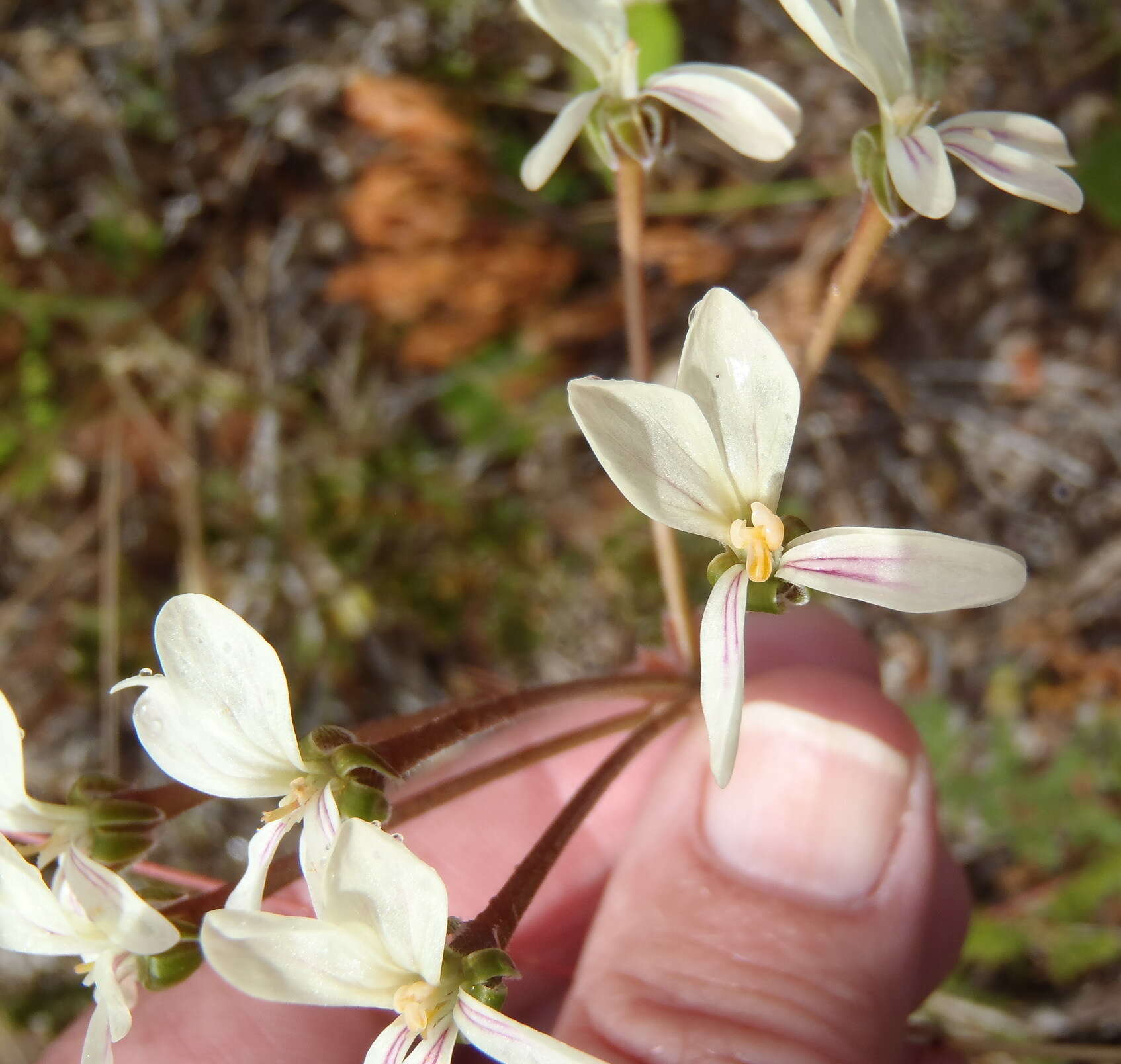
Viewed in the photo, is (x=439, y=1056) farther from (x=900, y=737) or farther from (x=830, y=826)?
(x=900, y=737)

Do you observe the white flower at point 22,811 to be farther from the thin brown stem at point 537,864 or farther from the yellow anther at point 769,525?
the yellow anther at point 769,525

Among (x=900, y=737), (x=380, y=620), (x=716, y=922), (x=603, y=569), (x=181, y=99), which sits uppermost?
(x=181, y=99)

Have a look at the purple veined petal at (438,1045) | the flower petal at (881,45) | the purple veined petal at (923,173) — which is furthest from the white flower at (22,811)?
the flower petal at (881,45)

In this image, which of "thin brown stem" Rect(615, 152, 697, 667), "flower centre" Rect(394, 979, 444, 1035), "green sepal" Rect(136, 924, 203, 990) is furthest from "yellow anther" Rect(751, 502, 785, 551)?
"green sepal" Rect(136, 924, 203, 990)

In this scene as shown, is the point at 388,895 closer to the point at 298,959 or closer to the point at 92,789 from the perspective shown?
the point at 298,959

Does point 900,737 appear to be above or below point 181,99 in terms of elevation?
below

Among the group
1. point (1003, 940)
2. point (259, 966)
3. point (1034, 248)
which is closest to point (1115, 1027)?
point (1003, 940)
